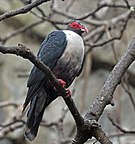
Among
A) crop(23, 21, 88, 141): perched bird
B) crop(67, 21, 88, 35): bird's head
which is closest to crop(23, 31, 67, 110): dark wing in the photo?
crop(23, 21, 88, 141): perched bird

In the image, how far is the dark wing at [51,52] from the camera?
2189 millimetres

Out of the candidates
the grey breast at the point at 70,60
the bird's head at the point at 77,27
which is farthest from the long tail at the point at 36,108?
the bird's head at the point at 77,27

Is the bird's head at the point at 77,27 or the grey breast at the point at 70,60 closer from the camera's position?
the grey breast at the point at 70,60

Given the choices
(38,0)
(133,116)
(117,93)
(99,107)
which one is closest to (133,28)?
(133,116)

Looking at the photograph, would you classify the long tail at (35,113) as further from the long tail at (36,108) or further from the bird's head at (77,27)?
the bird's head at (77,27)

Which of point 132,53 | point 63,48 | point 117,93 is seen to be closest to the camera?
point 132,53

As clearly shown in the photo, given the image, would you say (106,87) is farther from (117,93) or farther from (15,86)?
(15,86)

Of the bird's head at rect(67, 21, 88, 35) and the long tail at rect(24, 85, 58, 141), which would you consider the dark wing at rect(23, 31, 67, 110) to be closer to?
the long tail at rect(24, 85, 58, 141)

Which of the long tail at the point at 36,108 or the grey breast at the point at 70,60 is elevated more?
A: the grey breast at the point at 70,60

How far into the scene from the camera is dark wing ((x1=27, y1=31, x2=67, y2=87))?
219 cm

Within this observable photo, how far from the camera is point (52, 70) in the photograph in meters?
2.28

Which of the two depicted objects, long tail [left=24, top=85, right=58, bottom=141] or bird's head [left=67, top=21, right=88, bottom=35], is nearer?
long tail [left=24, top=85, right=58, bottom=141]

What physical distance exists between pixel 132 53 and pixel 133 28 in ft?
12.2

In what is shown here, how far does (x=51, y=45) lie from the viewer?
234 cm
